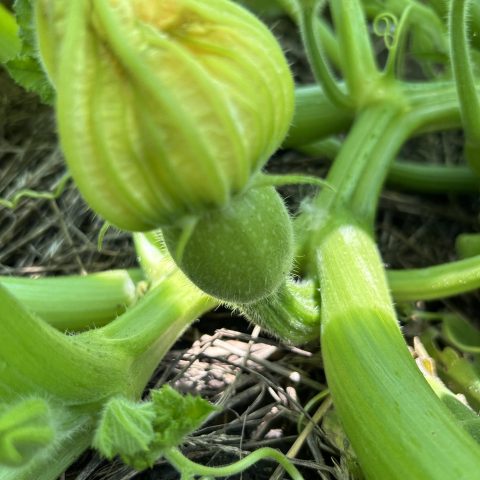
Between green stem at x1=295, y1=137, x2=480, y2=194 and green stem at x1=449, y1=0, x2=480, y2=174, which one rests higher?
green stem at x1=449, y1=0, x2=480, y2=174

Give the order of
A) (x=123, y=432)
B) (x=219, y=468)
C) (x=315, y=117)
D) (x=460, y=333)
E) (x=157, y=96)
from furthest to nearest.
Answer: (x=315, y=117) → (x=460, y=333) → (x=219, y=468) → (x=123, y=432) → (x=157, y=96)

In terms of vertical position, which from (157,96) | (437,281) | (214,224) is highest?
(157,96)

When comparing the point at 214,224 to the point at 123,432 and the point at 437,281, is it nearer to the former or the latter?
the point at 123,432

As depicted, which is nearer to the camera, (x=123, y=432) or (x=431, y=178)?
(x=123, y=432)

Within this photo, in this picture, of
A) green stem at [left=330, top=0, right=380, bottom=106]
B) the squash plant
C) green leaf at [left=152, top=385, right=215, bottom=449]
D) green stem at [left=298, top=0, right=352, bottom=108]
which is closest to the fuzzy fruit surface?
the squash plant

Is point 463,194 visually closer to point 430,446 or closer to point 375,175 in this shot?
point 375,175

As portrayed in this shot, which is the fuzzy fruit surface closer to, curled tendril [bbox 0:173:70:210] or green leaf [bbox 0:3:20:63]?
curled tendril [bbox 0:173:70:210]

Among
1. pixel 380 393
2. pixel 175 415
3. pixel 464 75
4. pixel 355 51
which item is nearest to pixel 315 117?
pixel 355 51
